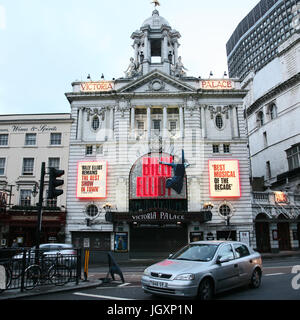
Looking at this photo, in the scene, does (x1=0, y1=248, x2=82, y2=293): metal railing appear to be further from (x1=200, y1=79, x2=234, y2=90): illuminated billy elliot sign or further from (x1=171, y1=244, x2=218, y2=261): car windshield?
(x1=200, y1=79, x2=234, y2=90): illuminated billy elliot sign

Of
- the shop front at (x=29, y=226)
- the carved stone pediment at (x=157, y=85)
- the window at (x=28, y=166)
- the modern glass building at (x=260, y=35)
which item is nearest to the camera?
the shop front at (x=29, y=226)

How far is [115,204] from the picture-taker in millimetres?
31453

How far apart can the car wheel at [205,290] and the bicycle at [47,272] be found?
18.9 ft

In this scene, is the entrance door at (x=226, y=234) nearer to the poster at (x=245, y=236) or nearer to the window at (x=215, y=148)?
the poster at (x=245, y=236)

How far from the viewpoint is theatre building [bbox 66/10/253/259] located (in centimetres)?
3089

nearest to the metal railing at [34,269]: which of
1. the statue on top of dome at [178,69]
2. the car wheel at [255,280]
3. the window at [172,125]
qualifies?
the car wheel at [255,280]

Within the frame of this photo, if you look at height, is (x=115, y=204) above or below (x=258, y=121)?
below

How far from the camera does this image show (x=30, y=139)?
33.5 m

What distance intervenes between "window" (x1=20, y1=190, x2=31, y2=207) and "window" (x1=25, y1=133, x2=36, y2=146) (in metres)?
5.45

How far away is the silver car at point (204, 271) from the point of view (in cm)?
798
